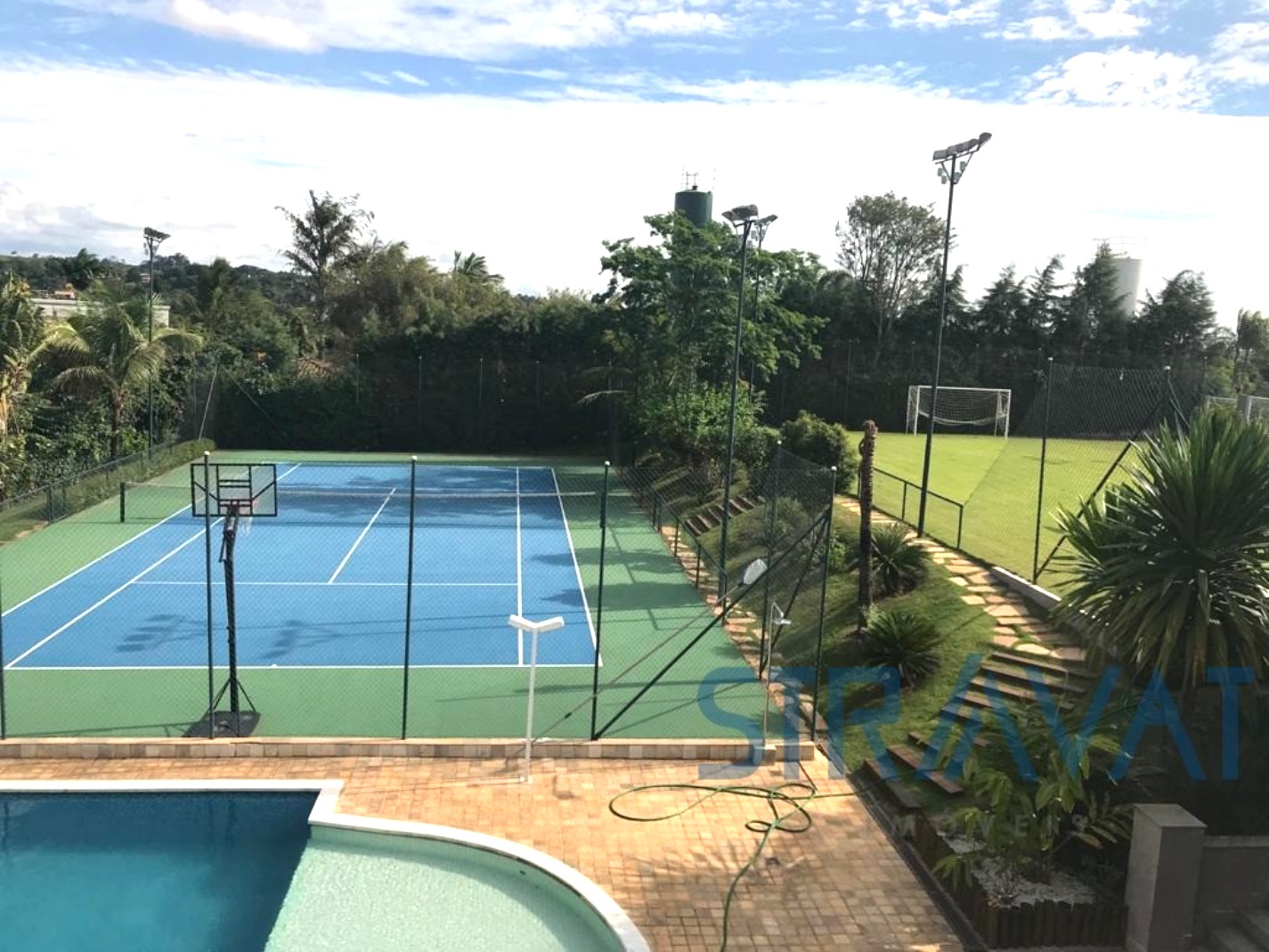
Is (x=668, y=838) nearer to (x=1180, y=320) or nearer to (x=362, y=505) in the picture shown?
(x=362, y=505)

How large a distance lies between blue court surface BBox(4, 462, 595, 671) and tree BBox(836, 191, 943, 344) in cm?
2551

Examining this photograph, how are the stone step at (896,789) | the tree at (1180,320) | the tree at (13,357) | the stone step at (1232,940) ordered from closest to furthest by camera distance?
the stone step at (1232,940) → the stone step at (896,789) → the tree at (13,357) → the tree at (1180,320)

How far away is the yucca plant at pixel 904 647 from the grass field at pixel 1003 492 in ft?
6.05

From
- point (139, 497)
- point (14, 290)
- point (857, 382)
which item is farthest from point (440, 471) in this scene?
point (857, 382)

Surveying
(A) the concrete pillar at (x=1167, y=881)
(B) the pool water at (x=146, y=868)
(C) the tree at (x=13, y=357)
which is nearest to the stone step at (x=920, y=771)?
(A) the concrete pillar at (x=1167, y=881)

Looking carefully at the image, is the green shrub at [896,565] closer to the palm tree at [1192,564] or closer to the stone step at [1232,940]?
the palm tree at [1192,564]

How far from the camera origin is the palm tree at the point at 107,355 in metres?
25.2

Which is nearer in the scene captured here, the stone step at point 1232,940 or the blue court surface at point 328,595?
the stone step at point 1232,940

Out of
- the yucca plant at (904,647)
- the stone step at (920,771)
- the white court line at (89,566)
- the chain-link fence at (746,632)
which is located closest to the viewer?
the stone step at (920,771)

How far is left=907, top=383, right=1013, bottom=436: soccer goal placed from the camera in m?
37.6

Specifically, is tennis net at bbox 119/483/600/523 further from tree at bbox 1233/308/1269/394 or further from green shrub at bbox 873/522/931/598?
tree at bbox 1233/308/1269/394

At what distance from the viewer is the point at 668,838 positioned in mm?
8398

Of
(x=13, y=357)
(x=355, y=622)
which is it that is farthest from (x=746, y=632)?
(x=13, y=357)

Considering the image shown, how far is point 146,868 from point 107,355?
2054 cm
